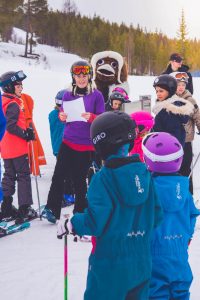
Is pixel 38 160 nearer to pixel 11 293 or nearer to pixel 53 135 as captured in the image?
Answer: pixel 53 135

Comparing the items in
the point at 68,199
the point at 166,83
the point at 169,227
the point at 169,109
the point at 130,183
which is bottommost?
the point at 68,199

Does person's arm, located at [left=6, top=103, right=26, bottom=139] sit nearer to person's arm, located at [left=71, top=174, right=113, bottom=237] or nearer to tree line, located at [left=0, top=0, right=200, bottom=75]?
person's arm, located at [left=71, top=174, right=113, bottom=237]

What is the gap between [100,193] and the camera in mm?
2311

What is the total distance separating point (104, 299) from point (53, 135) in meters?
4.90

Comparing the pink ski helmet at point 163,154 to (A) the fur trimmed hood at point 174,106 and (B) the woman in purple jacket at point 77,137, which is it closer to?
(B) the woman in purple jacket at point 77,137

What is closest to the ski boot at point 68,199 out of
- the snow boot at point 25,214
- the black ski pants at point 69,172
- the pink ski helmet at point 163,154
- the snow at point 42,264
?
the snow at point 42,264

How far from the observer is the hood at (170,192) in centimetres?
267

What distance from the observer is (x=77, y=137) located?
508 centimetres

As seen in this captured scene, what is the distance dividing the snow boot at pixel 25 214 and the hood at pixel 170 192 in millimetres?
3065

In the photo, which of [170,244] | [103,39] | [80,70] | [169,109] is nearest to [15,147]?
[80,70]

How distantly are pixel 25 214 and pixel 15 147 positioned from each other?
868 millimetres

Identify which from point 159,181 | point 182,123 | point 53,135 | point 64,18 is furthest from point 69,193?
point 64,18

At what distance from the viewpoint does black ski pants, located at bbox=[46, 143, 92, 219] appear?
512cm

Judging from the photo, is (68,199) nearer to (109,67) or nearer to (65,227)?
(109,67)
